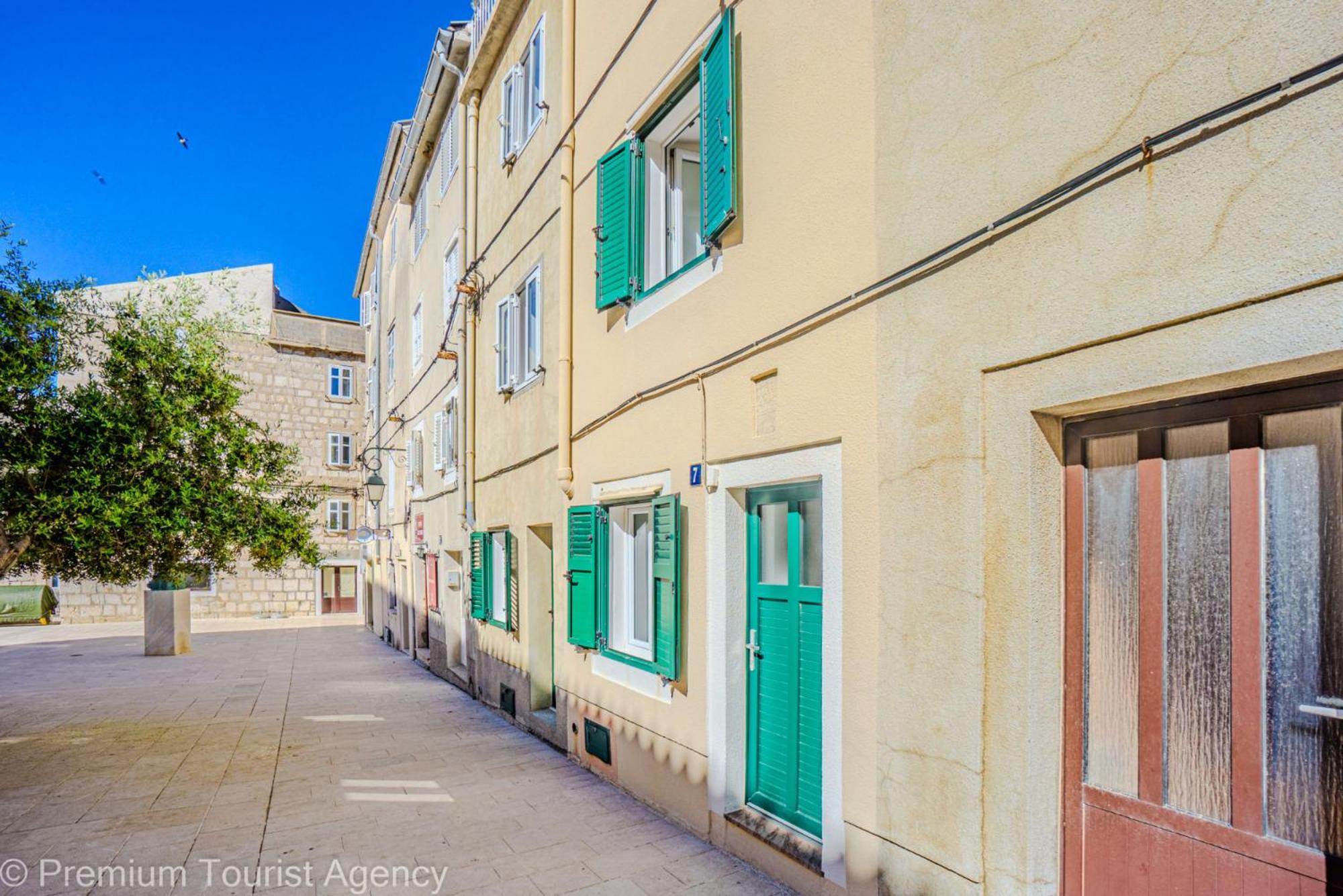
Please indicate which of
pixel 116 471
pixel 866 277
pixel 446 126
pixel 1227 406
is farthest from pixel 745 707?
pixel 446 126

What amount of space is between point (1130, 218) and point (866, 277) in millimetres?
1357

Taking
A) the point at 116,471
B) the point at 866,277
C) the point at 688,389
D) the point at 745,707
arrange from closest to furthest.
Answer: the point at 866,277 < the point at 745,707 < the point at 688,389 < the point at 116,471

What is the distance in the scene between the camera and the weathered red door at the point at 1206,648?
2336mm

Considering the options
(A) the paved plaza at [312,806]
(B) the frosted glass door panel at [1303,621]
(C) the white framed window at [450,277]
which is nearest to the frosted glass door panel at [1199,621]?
(B) the frosted glass door panel at [1303,621]

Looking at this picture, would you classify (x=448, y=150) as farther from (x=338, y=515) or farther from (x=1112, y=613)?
(x=338, y=515)

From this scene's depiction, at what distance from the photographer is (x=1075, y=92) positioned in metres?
2.85

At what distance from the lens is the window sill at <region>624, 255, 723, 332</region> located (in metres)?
5.35

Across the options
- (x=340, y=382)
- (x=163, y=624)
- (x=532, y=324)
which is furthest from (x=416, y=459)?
(x=340, y=382)

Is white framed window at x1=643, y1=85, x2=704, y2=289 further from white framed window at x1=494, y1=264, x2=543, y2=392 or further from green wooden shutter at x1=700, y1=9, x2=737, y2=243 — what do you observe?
white framed window at x1=494, y1=264, x2=543, y2=392

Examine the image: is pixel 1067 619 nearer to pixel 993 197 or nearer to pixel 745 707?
pixel 993 197

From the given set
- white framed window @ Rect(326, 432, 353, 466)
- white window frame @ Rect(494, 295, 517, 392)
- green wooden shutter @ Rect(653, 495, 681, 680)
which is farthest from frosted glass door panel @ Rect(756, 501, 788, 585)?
white framed window @ Rect(326, 432, 353, 466)

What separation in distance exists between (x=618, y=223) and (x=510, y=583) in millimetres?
4808

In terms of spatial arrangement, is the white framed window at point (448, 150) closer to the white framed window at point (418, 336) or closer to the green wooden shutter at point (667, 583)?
the white framed window at point (418, 336)

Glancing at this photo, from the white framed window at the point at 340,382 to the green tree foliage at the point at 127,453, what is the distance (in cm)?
1663
